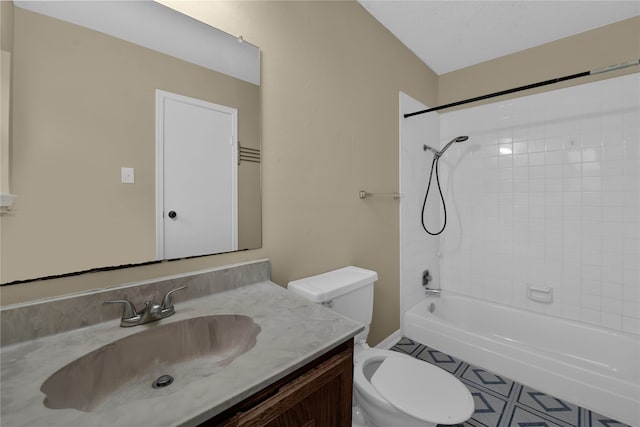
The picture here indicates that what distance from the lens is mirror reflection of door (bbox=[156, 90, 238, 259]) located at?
0.98 metres

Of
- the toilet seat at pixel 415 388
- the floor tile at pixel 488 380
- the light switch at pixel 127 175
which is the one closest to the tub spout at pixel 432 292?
the floor tile at pixel 488 380

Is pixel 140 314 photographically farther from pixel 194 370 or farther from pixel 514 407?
pixel 514 407

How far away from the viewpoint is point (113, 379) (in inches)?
28.5

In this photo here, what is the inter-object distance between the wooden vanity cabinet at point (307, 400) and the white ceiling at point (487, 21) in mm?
2090

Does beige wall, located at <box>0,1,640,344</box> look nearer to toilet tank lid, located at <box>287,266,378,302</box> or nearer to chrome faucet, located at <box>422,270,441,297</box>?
toilet tank lid, located at <box>287,266,378,302</box>

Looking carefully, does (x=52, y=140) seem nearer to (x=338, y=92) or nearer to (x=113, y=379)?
(x=113, y=379)

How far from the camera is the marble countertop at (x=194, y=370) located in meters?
0.48

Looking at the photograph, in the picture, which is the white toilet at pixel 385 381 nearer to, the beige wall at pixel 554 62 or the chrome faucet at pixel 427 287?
the chrome faucet at pixel 427 287

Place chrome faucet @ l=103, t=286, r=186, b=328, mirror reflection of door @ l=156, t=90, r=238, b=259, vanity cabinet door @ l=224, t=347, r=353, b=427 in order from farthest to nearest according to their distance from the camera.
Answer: mirror reflection of door @ l=156, t=90, r=238, b=259 < chrome faucet @ l=103, t=286, r=186, b=328 < vanity cabinet door @ l=224, t=347, r=353, b=427

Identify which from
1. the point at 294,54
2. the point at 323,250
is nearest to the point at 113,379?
the point at 323,250

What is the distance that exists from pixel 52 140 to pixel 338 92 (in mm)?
1358

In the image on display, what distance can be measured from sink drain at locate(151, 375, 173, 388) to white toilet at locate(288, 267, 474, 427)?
595 mm

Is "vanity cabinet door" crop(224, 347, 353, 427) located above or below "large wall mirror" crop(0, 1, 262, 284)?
below

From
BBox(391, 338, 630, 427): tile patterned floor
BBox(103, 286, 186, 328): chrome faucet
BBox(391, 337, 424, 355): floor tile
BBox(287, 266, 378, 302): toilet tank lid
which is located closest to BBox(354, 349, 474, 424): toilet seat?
BBox(287, 266, 378, 302): toilet tank lid
